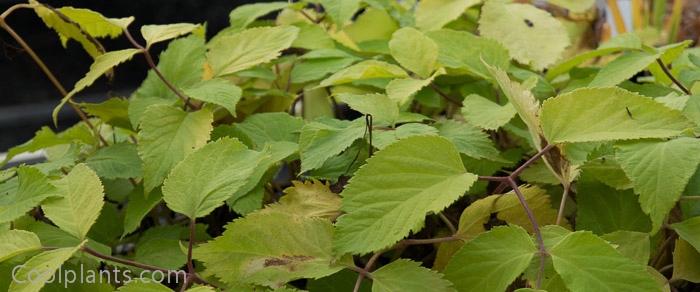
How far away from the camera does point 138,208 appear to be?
1.08ft

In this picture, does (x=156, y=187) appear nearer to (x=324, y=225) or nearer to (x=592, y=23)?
(x=324, y=225)

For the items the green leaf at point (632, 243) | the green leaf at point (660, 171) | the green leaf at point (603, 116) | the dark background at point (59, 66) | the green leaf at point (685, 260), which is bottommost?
the dark background at point (59, 66)

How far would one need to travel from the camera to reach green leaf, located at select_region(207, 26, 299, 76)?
36cm

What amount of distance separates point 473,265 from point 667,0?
3.44 feet

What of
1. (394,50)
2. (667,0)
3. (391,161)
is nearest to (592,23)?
(394,50)

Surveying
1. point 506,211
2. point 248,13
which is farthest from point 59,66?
point 506,211

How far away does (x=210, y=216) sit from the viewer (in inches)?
15.0

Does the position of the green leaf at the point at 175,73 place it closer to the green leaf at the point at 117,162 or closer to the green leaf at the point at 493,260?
the green leaf at the point at 117,162

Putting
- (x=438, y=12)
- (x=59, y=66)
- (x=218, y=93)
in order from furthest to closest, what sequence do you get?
(x=59, y=66) → (x=438, y=12) → (x=218, y=93)

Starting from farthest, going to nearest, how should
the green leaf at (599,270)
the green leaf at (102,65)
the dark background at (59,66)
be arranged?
the dark background at (59,66) < the green leaf at (102,65) < the green leaf at (599,270)

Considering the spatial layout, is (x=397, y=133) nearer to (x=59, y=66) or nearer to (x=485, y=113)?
(x=485, y=113)

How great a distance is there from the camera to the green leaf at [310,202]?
0.98ft

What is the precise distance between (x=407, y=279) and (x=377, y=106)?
88mm

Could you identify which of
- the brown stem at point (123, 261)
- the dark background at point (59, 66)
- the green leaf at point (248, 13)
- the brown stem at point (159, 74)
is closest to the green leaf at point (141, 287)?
the brown stem at point (123, 261)
